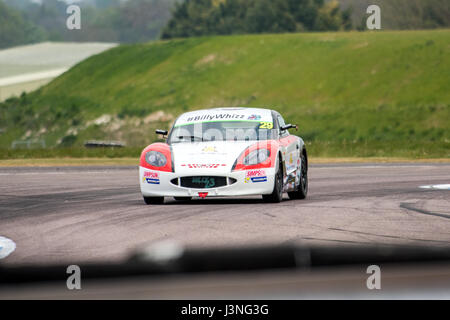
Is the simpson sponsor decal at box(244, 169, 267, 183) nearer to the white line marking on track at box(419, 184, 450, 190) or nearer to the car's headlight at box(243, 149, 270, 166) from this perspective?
the car's headlight at box(243, 149, 270, 166)

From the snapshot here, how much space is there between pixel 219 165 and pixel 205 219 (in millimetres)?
1953

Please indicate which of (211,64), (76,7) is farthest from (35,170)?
(211,64)

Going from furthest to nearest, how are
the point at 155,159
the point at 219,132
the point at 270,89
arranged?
1. the point at 270,89
2. the point at 219,132
3. the point at 155,159

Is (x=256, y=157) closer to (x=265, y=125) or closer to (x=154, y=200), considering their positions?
(x=265, y=125)

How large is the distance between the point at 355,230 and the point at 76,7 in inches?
510

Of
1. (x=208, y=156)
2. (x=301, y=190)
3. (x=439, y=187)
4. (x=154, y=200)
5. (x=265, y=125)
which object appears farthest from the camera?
Answer: (x=439, y=187)

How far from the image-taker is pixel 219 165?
46.8 ft

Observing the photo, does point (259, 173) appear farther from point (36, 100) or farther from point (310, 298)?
point (36, 100)

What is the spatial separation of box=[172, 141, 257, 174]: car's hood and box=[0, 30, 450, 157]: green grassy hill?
144 feet

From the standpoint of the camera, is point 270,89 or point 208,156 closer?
point 208,156

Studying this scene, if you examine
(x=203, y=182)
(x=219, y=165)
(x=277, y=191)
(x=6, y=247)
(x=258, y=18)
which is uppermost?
(x=258, y=18)

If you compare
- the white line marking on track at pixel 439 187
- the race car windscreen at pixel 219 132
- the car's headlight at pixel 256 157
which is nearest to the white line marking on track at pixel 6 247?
the car's headlight at pixel 256 157

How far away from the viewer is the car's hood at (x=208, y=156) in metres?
14.3

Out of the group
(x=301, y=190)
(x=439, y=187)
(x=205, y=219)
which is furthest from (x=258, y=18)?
(x=205, y=219)
